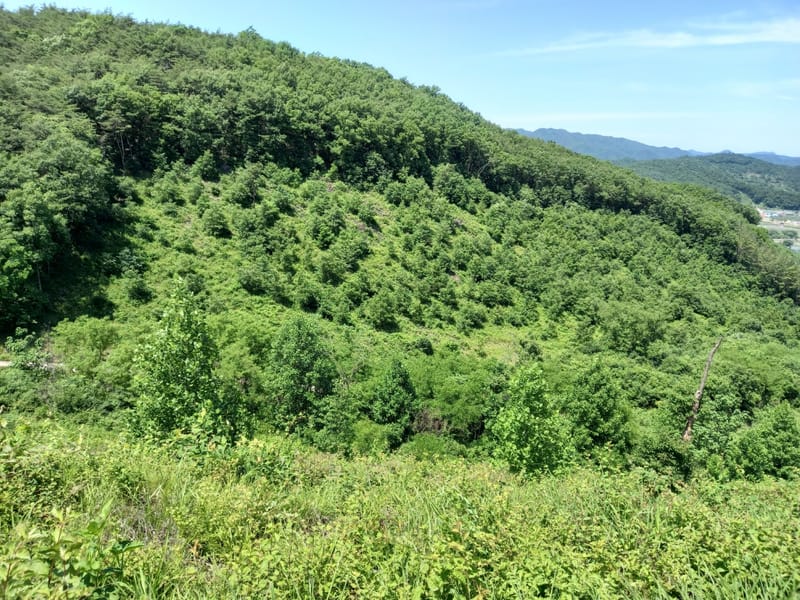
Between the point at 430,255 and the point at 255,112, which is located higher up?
the point at 255,112

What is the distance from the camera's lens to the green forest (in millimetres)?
4293

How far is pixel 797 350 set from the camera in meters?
47.8

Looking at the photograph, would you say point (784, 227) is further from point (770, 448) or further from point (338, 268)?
point (338, 268)

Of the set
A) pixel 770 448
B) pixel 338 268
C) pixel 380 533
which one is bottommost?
pixel 770 448

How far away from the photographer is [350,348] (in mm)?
30797

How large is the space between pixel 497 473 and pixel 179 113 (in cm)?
5066

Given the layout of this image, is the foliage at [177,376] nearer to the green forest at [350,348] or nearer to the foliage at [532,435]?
the green forest at [350,348]

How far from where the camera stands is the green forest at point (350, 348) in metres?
4.29

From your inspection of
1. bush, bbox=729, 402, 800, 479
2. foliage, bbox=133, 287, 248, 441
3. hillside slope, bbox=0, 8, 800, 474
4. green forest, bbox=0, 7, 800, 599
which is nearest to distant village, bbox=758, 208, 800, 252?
green forest, bbox=0, 7, 800, 599

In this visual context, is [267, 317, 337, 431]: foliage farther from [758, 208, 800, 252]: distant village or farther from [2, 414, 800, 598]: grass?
[758, 208, 800, 252]: distant village

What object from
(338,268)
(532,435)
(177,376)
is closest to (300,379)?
(177,376)

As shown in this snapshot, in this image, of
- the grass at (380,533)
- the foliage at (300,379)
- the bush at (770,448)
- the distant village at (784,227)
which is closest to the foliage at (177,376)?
the grass at (380,533)

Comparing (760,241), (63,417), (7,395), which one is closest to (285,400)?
(63,417)

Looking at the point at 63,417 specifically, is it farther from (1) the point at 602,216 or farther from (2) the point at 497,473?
(1) the point at 602,216
